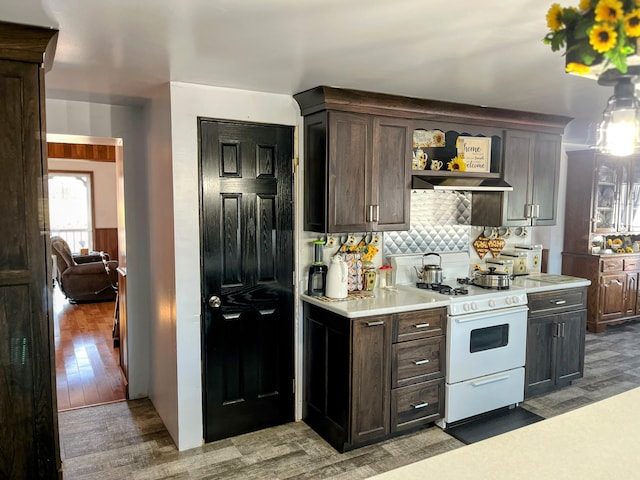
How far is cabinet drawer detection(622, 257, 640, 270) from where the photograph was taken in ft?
19.8

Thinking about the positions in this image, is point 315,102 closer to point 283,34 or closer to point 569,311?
point 283,34

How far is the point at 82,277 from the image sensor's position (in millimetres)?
7609

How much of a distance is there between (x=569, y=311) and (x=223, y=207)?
9.84ft

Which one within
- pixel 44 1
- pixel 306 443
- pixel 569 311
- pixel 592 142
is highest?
pixel 44 1

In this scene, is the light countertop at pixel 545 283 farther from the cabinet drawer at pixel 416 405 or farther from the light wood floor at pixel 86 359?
the light wood floor at pixel 86 359

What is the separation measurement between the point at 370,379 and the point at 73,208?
8.85 m

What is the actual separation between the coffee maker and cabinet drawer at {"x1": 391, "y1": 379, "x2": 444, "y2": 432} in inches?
34.3

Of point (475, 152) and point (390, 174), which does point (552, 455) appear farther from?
point (475, 152)

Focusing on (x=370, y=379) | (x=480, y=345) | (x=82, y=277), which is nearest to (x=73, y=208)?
(x=82, y=277)

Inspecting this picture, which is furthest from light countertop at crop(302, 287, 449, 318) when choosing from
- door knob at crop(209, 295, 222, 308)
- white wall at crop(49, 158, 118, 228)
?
white wall at crop(49, 158, 118, 228)

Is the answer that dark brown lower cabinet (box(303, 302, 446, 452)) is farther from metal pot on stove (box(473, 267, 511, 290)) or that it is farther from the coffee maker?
metal pot on stove (box(473, 267, 511, 290))

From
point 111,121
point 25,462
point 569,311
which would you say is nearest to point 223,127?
point 111,121

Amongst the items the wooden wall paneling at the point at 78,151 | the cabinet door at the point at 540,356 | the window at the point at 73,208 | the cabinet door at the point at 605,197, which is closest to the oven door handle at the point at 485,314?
the cabinet door at the point at 540,356

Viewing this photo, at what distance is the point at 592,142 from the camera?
5.13 ft
